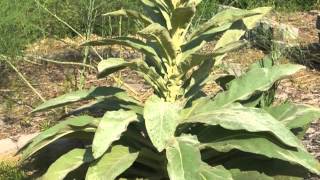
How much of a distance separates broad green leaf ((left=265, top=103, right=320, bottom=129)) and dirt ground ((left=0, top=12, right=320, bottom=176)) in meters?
0.87

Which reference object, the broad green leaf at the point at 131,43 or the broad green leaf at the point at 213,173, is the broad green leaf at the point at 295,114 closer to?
the broad green leaf at the point at 213,173

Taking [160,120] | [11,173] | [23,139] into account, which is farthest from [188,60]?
[23,139]

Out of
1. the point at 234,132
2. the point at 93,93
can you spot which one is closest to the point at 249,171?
the point at 234,132

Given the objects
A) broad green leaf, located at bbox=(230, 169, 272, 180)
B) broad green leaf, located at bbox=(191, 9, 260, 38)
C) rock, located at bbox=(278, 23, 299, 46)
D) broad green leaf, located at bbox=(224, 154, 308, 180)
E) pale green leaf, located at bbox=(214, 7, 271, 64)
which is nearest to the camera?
broad green leaf, located at bbox=(230, 169, 272, 180)

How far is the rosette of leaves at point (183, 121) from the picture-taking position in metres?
3.18

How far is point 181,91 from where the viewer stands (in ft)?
11.7

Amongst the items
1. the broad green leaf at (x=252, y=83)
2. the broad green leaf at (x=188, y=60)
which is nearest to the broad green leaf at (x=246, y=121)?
the broad green leaf at (x=252, y=83)

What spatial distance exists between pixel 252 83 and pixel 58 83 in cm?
364

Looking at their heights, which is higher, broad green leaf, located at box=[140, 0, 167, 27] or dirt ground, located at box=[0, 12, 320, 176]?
broad green leaf, located at box=[140, 0, 167, 27]

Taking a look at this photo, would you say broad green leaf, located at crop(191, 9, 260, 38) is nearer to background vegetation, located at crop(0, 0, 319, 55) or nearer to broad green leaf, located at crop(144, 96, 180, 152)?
broad green leaf, located at crop(144, 96, 180, 152)

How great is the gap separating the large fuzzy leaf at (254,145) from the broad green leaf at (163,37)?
1.55ft

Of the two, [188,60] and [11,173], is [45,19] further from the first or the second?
[188,60]

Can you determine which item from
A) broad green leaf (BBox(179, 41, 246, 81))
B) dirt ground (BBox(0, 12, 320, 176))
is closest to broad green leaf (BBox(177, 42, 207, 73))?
broad green leaf (BBox(179, 41, 246, 81))

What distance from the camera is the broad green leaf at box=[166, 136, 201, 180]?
299cm
